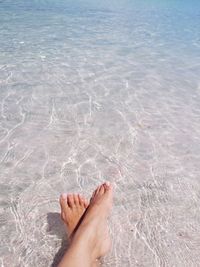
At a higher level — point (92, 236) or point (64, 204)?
point (92, 236)

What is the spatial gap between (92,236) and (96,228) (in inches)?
4.4

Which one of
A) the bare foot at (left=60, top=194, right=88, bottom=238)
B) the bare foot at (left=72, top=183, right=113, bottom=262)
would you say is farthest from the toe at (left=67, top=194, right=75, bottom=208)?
the bare foot at (left=72, top=183, right=113, bottom=262)

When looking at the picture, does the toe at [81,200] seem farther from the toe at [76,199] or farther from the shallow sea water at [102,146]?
the shallow sea water at [102,146]

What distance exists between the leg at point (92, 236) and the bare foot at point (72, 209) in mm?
73

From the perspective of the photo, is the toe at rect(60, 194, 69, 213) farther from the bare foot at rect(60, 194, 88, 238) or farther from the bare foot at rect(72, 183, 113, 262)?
the bare foot at rect(72, 183, 113, 262)

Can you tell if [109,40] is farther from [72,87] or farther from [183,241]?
[183,241]

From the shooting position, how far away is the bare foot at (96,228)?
2270 mm

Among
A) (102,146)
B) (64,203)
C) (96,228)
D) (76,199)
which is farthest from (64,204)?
(102,146)

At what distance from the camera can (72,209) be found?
2.70 meters

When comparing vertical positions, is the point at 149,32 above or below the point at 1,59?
below

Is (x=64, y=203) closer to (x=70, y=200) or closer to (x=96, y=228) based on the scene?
(x=70, y=200)

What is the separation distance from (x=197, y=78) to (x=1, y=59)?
404 centimetres

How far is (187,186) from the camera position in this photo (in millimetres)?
3352

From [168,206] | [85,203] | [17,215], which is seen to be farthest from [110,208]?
[17,215]
